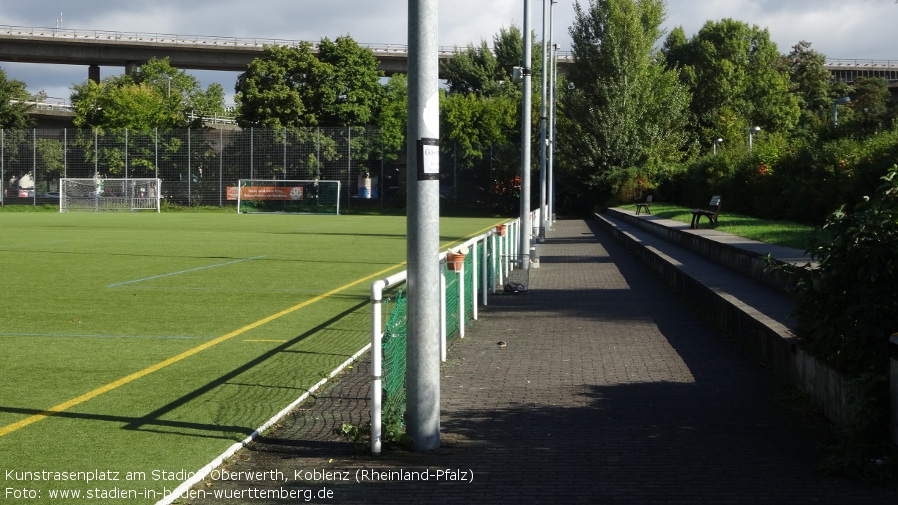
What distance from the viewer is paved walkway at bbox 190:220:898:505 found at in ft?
18.8

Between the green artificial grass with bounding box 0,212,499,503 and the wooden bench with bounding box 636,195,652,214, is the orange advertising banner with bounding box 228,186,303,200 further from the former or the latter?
the green artificial grass with bounding box 0,212,499,503

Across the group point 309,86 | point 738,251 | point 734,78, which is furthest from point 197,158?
point 738,251

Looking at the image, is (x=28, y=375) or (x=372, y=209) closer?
(x=28, y=375)

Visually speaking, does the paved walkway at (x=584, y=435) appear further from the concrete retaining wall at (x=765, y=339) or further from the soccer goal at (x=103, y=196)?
the soccer goal at (x=103, y=196)

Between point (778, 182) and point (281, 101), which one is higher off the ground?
point (281, 101)

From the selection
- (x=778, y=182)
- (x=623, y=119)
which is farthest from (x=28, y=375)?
(x=623, y=119)

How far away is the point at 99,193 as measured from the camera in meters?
66.6

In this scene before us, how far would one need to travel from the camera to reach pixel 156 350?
10828 mm

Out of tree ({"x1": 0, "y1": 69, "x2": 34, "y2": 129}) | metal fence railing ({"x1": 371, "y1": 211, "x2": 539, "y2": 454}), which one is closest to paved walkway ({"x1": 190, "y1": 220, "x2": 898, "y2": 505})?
metal fence railing ({"x1": 371, "y1": 211, "x2": 539, "y2": 454})

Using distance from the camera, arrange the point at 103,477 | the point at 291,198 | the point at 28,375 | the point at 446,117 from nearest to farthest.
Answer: the point at 103,477 < the point at 28,375 < the point at 291,198 < the point at 446,117

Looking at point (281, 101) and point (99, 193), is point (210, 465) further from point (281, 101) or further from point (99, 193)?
point (281, 101)

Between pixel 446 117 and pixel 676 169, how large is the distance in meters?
26.8

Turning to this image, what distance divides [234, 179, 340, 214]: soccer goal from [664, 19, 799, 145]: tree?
36.1 meters

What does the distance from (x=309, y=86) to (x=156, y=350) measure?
7081cm
